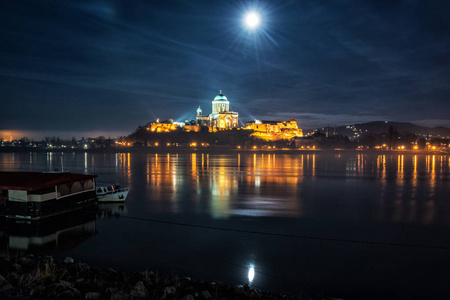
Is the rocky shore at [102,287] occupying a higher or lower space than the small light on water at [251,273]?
higher

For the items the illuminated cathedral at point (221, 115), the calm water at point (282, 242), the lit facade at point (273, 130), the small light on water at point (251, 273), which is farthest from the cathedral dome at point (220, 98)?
the small light on water at point (251, 273)

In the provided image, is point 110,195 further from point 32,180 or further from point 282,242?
point 282,242

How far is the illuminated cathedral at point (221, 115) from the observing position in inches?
6457

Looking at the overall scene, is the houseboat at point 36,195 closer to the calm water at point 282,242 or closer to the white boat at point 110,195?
the calm water at point 282,242

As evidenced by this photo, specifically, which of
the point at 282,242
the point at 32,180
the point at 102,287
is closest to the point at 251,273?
the point at 282,242

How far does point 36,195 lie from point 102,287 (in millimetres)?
9830

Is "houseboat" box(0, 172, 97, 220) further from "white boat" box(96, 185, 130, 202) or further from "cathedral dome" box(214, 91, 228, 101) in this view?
"cathedral dome" box(214, 91, 228, 101)

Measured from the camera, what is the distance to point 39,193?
50.5ft

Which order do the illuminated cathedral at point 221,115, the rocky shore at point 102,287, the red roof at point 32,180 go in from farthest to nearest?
1. the illuminated cathedral at point 221,115
2. the red roof at point 32,180
3. the rocky shore at point 102,287

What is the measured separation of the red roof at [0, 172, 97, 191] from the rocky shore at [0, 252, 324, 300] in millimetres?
7050

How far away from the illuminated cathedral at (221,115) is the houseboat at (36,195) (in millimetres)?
147388

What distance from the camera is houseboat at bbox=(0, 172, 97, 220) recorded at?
15.2m

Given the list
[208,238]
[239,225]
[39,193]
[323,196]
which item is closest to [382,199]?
[323,196]

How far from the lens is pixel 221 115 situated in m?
163
